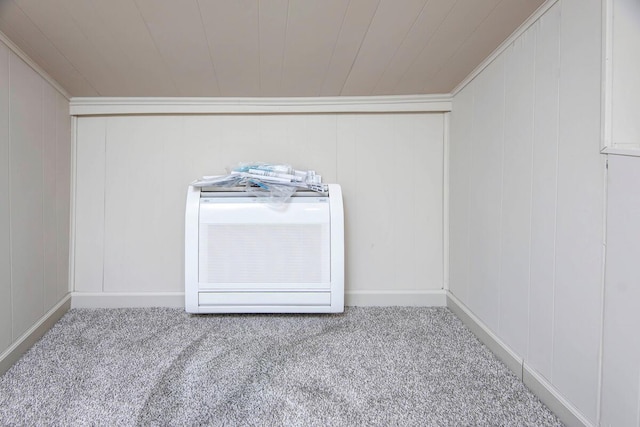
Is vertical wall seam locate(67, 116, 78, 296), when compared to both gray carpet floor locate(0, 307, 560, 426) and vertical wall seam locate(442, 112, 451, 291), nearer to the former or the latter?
gray carpet floor locate(0, 307, 560, 426)

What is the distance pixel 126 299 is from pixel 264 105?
1289 millimetres

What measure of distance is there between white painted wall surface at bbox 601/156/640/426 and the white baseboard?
0.11 meters

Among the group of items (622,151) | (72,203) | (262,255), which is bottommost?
(262,255)

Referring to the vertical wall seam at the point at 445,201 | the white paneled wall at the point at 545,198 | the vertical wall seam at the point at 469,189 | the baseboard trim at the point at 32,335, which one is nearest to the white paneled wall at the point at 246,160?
the vertical wall seam at the point at 445,201

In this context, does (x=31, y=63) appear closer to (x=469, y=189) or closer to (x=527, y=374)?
(x=469, y=189)

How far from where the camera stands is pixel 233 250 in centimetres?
145

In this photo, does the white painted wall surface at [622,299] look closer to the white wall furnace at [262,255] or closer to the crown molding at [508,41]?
the crown molding at [508,41]

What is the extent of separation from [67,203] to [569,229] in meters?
2.14

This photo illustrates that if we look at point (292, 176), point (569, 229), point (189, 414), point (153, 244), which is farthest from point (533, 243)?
point (153, 244)

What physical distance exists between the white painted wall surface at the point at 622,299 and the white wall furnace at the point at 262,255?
36.7 inches

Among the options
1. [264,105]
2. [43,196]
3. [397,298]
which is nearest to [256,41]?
[264,105]

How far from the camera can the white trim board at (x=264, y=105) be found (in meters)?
1.61

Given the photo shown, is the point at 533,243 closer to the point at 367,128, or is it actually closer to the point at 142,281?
the point at 367,128

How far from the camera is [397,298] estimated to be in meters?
1.70
